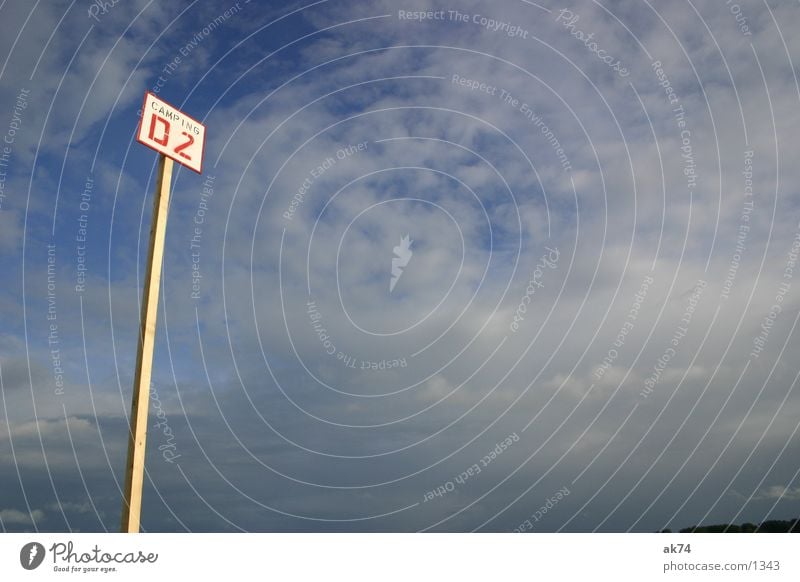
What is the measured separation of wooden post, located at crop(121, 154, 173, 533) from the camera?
11.1m

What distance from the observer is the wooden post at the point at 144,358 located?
11.1m
